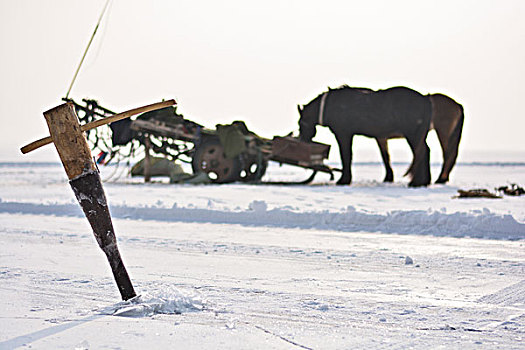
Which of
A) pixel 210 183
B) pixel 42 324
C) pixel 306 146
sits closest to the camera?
pixel 42 324

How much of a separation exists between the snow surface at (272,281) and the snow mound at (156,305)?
0.04 ft

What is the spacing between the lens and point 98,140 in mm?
15578

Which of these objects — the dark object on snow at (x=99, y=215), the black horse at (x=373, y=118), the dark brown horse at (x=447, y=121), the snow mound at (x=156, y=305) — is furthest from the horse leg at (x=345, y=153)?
the dark object on snow at (x=99, y=215)

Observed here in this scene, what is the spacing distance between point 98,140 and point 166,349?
13.2 metres

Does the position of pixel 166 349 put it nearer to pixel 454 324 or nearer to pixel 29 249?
pixel 454 324

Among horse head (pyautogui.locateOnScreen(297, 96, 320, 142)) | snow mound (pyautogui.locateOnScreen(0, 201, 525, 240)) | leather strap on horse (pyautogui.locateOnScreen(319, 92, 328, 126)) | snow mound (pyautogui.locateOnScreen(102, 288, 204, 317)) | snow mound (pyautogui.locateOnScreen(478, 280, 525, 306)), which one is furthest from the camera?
horse head (pyautogui.locateOnScreen(297, 96, 320, 142))

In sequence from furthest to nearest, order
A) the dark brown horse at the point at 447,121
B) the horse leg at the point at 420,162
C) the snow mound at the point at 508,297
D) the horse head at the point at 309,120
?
the horse head at the point at 309,120, the dark brown horse at the point at 447,121, the horse leg at the point at 420,162, the snow mound at the point at 508,297

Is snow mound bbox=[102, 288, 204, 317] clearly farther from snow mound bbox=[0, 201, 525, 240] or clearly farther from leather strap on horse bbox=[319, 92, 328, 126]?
leather strap on horse bbox=[319, 92, 328, 126]

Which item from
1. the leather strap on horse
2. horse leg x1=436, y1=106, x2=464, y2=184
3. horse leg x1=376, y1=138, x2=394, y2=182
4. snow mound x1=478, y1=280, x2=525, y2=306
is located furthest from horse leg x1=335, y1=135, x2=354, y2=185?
snow mound x1=478, y1=280, x2=525, y2=306

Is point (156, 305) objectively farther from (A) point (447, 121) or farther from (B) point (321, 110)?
(A) point (447, 121)

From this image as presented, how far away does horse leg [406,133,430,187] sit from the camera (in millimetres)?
14586

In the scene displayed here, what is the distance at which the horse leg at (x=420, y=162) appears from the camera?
47.9 feet

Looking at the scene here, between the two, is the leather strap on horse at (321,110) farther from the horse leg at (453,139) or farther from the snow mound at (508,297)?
the snow mound at (508,297)

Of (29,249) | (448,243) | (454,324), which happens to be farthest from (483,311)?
(29,249)
